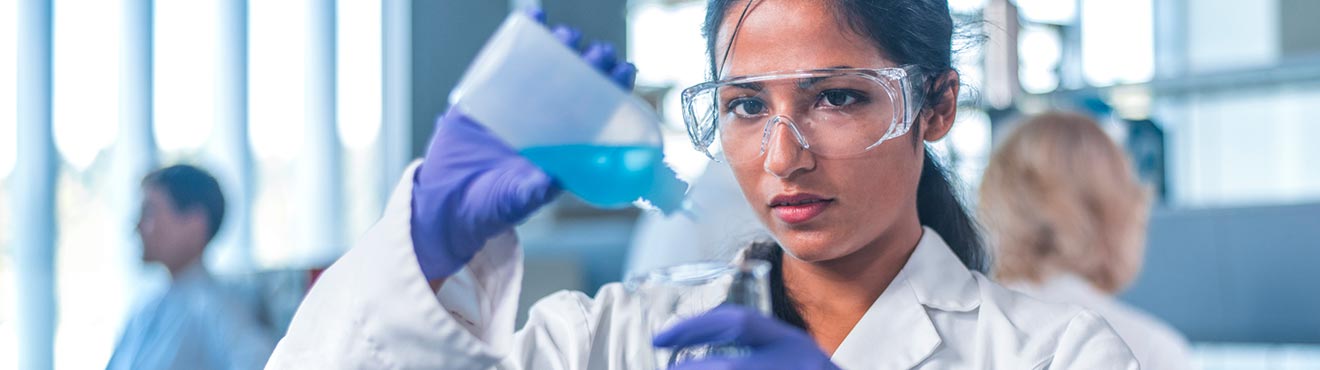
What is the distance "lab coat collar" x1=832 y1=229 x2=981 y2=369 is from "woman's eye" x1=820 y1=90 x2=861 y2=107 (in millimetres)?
224

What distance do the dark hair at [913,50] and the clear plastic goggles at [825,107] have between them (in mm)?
38

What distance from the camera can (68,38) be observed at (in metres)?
3.27

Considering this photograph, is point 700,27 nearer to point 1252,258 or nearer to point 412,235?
point 412,235

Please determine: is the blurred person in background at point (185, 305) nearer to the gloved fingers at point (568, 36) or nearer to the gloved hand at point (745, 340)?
the gloved fingers at point (568, 36)

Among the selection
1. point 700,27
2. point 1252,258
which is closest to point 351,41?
point 1252,258

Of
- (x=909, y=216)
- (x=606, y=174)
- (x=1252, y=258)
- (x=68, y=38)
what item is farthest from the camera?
(x=68, y=38)

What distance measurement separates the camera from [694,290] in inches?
31.5

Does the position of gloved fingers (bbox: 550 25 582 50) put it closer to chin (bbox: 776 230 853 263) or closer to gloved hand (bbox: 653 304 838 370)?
chin (bbox: 776 230 853 263)

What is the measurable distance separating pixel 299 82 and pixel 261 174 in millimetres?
367

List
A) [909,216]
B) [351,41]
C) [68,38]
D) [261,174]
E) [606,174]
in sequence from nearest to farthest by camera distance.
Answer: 1. [606,174]
2. [909,216]
3. [68,38]
4. [261,174]
5. [351,41]

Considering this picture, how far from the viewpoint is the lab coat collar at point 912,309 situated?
3.78 ft

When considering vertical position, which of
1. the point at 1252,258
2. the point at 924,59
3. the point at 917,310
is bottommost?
the point at 1252,258

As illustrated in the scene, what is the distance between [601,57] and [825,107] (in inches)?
9.0

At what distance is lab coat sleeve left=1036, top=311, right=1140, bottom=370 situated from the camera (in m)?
1.08
